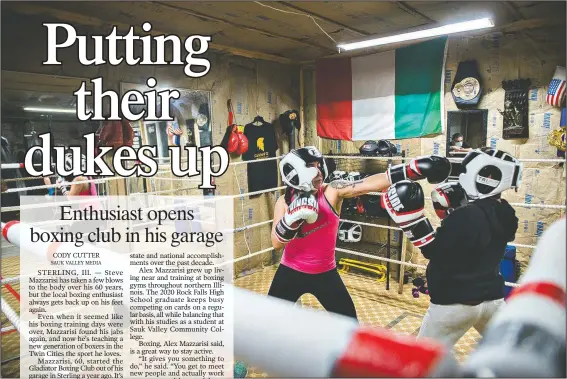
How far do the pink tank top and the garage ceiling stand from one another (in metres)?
1.42

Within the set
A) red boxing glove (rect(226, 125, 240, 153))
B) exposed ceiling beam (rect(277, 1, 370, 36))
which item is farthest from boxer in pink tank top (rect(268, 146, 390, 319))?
red boxing glove (rect(226, 125, 240, 153))

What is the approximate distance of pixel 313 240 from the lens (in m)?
2.01

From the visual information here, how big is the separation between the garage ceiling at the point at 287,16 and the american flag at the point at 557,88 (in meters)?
0.38

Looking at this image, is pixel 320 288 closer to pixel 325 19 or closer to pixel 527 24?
pixel 325 19

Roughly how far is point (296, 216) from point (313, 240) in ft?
0.80

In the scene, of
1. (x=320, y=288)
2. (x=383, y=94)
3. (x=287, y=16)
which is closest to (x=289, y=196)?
(x=320, y=288)

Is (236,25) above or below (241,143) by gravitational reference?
above

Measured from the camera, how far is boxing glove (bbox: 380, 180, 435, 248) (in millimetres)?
1522

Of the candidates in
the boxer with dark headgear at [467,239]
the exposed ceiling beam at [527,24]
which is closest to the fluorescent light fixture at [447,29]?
the exposed ceiling beam at [527,24]

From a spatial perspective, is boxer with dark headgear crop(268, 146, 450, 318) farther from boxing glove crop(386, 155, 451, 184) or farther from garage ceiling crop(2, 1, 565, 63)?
garage ceiling crop(2, 1, 565, 63)

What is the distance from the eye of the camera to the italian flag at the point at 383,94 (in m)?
3.41

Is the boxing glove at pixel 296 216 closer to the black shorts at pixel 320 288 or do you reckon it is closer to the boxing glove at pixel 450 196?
the black shorts at pixel 320 288

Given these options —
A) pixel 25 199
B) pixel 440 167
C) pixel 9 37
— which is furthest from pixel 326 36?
pixel 25 199

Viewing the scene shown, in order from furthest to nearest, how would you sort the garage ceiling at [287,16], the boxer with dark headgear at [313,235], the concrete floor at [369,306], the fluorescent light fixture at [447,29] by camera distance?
1. the fluorescent light fixture at [447,29]
2. the garage ceiling at [287,16]
3. the concrete floor at [369,306]
4. the boxer with dark headgear at [313,235]
